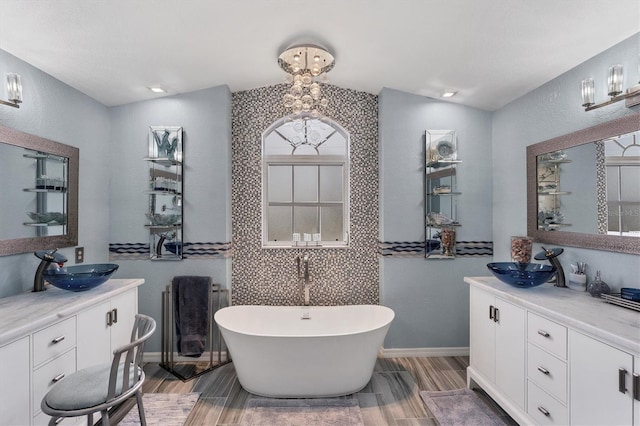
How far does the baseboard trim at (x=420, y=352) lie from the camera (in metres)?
3.14

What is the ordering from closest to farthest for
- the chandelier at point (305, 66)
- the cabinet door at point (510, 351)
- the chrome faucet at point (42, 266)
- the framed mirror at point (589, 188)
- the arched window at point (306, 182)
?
the framed mirror at point (589, 188) → the cabinet door at point (510, 351) → the chrome faucet at point (42, 266) → the chandelier at point (305, 66) → the arched window at point (306, 182)

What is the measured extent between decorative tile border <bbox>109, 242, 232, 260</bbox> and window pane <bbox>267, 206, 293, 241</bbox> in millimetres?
575

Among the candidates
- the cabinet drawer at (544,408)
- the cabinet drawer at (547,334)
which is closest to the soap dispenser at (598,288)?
the cabinet drawer at (547,334)

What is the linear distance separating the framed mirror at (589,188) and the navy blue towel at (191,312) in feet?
9.82

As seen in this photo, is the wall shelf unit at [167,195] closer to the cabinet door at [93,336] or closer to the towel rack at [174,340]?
the towel rack at [174,340]

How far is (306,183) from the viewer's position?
352cm

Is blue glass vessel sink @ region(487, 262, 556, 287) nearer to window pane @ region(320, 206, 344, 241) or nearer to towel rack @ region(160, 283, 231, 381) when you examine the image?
window pane @ region(320, 206, 344, 241)

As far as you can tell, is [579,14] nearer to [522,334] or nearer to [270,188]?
[522,334]

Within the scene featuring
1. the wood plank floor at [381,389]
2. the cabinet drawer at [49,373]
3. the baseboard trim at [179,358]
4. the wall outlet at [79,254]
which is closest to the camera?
the cabinet drawer at [49,373]

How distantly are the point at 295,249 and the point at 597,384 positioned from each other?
2438 mm

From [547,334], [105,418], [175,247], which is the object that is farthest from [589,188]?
[175,247]

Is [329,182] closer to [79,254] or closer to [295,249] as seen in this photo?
[295,249]

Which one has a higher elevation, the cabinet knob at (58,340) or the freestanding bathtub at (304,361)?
the cabinet knob at (58,340)

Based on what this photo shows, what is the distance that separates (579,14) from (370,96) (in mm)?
1850
